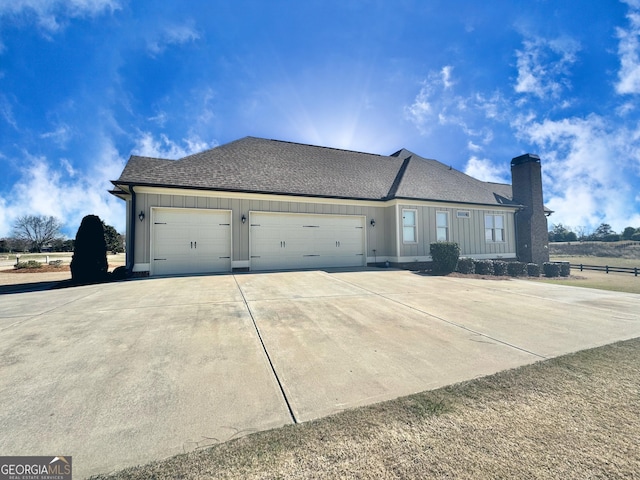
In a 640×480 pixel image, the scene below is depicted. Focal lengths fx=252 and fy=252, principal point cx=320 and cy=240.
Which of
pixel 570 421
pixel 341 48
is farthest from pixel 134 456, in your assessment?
pixel 341 48

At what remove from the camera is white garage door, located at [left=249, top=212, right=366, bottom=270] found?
35.3 feet

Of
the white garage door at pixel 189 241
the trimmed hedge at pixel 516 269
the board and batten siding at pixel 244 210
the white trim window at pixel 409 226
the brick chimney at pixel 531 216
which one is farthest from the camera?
the brick chimney at pixel 531 216

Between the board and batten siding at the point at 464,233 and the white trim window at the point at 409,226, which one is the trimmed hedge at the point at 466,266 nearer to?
the board and batten siding at the point at 464,233

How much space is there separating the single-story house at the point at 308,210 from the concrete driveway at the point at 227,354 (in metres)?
3.74

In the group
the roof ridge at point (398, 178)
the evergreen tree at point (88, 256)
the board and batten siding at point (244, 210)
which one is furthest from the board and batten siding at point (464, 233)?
the evergreen tree at point (88, 256)

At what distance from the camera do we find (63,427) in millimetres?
1904

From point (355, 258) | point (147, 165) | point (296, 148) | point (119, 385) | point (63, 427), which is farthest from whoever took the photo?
point (296, 148)

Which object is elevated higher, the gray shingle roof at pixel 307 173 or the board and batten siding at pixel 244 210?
the gray shingle roof at pixel 307 173

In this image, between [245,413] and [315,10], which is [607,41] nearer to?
[315,10]

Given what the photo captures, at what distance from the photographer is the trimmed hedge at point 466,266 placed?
11023mm

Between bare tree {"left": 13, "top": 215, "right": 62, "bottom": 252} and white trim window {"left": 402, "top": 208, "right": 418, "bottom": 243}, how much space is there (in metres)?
58.4

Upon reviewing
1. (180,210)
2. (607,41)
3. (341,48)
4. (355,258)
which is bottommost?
(355,258)

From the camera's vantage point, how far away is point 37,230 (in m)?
44.0

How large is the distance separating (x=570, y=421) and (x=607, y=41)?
16.5m
